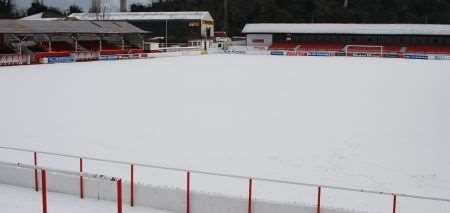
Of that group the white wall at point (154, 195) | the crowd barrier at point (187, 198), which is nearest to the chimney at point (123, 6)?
the white wall at point (154, 195)

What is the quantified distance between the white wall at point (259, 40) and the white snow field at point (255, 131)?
29873mm

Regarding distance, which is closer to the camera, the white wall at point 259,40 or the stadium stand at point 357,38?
the stadium stand at point 357,38

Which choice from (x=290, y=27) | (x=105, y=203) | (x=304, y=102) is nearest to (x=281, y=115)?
(x=304, y=102)

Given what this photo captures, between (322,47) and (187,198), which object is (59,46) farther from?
(187,198)

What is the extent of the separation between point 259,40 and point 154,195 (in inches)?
1832

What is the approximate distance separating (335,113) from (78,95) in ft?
30.0

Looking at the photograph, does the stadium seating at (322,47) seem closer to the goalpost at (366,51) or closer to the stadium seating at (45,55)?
the goalpost at (366,51)

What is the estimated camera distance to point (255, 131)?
480 inches

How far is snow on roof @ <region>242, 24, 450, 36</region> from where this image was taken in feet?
152

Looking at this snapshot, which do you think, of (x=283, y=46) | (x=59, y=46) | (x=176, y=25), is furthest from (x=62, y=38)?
(x=283, y=46)

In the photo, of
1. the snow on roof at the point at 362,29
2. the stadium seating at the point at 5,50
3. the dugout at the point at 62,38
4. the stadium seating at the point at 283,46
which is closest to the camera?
the stadium seating at the point at 5,50

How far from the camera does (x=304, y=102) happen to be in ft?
55.7

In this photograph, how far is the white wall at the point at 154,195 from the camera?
6.29 meters

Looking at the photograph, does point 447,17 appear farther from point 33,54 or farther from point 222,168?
point 222,168
